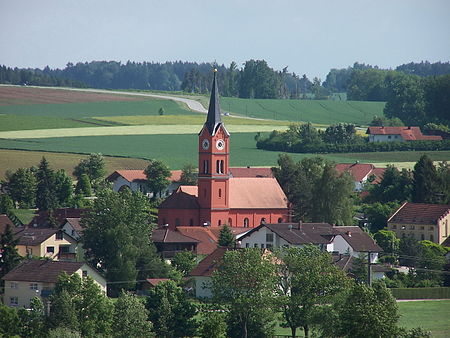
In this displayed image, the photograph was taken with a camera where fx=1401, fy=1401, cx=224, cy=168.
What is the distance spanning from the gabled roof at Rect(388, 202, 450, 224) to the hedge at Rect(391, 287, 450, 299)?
19.6 metres

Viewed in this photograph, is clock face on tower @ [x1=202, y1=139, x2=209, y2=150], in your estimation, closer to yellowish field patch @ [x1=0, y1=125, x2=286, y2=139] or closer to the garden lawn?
the garden lawn

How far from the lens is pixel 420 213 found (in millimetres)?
110688

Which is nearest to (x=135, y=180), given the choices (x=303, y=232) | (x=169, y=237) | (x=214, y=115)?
(x=214, y=115)

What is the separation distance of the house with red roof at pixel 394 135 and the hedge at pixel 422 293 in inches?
3520

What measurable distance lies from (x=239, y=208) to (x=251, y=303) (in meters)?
44.4

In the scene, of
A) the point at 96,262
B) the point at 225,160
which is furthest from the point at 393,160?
the point at 96,262

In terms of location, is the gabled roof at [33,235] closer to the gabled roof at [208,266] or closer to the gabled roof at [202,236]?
the gabled roof at [202,236]

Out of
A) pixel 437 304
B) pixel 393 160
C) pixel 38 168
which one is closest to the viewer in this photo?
pixel 437 304

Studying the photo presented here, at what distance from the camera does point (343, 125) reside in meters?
173

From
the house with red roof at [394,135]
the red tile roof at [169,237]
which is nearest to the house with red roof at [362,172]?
the house with red roof at [394,135]

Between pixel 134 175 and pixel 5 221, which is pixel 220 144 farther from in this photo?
pixel 134 175

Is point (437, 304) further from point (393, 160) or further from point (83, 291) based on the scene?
point (393, 160)

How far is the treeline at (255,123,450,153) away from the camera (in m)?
165

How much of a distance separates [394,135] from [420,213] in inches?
2812
